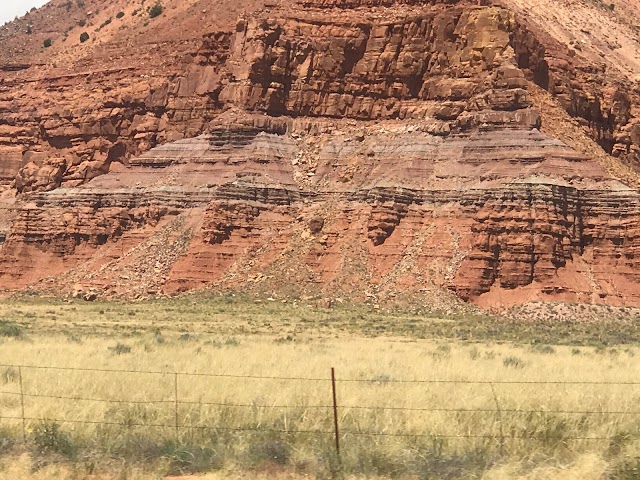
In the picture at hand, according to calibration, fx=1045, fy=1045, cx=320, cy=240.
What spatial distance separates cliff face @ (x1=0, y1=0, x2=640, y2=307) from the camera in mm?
57062

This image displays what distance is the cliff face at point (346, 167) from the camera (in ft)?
187

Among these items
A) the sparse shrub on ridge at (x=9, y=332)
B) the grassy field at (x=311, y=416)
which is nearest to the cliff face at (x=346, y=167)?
the sparse shrub on ridge at (x=9, y=332)

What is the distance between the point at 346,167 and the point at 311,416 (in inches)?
1954

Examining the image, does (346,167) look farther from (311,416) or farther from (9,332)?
(311,416)

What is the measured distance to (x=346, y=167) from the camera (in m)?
65.0

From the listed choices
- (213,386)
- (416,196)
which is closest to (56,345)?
(213,386)

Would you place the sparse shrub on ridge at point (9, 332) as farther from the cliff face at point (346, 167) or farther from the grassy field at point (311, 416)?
the cliff face at point (346, 167)

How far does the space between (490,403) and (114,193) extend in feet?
179

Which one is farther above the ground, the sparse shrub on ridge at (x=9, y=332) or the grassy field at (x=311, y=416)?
the grassy field at (x=311, y=416)

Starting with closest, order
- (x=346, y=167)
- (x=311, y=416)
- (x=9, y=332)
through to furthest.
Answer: (x=311, y=416) < (x=9, y=332) < (x=346, y=167)

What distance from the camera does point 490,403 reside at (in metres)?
16.8

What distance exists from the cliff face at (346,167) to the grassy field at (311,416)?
30.2 m

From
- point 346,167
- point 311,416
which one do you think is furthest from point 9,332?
point 346,167

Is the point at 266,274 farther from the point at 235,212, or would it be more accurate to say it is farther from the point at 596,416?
the point at 596,416
